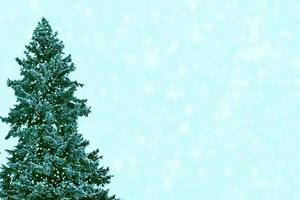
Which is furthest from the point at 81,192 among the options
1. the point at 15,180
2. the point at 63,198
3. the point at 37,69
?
the point at 37,69

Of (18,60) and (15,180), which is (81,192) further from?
(18,60)

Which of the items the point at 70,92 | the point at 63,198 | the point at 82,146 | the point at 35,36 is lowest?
the point at 63,198

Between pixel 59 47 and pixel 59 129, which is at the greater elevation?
pixel 59 47

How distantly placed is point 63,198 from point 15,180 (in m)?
1.23

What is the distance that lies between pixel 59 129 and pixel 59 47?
5.64 ft

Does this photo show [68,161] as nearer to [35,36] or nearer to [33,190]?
[33,190]

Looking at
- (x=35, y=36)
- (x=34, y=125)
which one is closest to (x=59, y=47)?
(x=35, y=36)

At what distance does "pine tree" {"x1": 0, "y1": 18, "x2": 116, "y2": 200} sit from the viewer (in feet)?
53.0

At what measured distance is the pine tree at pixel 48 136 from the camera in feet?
53.0

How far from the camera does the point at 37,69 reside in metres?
17.2

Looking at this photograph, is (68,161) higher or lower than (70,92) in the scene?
lower

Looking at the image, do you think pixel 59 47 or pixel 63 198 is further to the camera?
pixel 59 47

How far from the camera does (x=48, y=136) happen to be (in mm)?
16266

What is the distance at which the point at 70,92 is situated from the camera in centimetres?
1720
